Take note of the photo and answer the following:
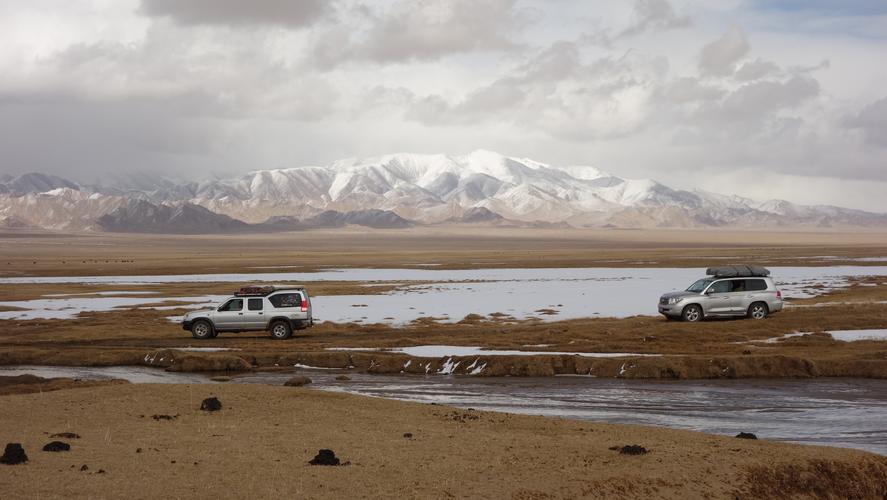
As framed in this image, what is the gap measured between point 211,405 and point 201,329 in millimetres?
17928

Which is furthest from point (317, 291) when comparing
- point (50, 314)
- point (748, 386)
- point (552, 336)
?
point (748, 386)

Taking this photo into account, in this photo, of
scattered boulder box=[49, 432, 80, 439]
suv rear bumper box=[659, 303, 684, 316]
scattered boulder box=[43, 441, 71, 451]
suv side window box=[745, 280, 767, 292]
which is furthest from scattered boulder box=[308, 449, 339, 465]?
suv side window box=[745, 280, 767, 292]

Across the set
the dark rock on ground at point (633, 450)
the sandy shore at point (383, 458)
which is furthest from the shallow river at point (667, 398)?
the dark rock on ground at point (633, 450)

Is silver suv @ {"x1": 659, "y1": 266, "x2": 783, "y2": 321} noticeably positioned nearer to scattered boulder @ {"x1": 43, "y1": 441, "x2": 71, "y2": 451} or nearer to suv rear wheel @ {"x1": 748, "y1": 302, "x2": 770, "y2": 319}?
suv rear wheel @ {"x1": 748, "y1": 302, "x2": 770, "y2": 319}

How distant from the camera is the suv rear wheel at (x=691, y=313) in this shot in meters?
40.2

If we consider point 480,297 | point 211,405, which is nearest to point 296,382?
point 211,405

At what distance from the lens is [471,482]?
558 inches

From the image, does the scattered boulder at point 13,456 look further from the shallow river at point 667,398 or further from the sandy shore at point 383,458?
the shallow river at point 667,398

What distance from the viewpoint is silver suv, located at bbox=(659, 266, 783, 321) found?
40.2 metres

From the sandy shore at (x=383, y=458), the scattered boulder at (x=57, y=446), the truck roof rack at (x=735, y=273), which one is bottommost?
the sandy shore at (x=383, y=458)

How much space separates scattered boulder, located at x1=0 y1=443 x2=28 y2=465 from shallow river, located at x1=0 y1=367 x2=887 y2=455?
37.8 ft

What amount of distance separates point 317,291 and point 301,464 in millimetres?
52446

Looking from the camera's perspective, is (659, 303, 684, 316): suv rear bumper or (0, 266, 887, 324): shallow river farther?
(0, 266, 887, 324): shallow river

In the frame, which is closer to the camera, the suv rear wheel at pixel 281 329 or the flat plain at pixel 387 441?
the flat plain at pixel 387 441
